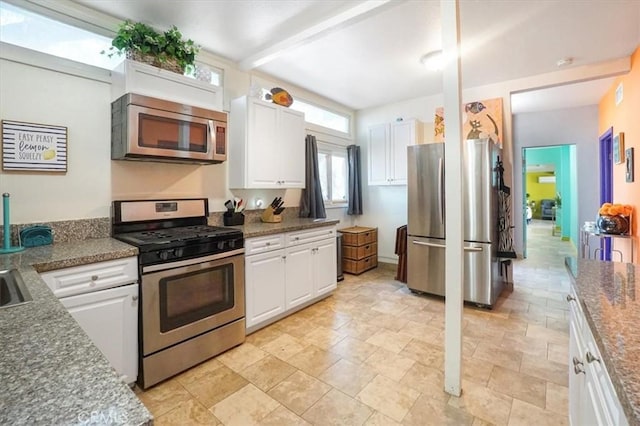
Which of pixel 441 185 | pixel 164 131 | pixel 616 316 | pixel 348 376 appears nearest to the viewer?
pixel 616 316

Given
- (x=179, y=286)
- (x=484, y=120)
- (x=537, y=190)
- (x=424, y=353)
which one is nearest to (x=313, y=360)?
(x=424, y=353)

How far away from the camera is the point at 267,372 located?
218 cm

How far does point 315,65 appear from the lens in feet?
11.3

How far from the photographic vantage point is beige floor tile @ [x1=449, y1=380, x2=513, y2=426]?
1732mm

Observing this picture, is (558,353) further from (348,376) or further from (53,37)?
(53,37)

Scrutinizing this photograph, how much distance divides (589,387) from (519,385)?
3.97 ft

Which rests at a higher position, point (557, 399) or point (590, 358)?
point (590, 358)

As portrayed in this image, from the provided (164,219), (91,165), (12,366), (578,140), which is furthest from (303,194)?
(578,140)

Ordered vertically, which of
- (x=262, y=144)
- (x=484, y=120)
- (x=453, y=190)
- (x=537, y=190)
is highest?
(x=484, y=120)

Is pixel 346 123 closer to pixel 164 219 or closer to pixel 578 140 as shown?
pixel 164 219

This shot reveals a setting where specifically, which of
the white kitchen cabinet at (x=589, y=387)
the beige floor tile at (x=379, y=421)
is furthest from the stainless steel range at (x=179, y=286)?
the white kitchen cabinet at (x=589, y=387)

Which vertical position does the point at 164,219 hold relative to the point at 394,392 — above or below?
above

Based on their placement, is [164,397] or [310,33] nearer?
[164,397]

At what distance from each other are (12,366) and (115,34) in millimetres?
2739
